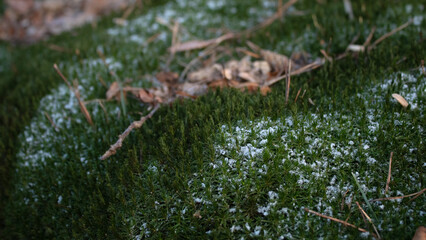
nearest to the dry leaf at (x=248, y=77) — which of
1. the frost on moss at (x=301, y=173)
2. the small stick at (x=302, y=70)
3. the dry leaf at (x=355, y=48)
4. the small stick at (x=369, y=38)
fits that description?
the small stick at (x=302, y=70)

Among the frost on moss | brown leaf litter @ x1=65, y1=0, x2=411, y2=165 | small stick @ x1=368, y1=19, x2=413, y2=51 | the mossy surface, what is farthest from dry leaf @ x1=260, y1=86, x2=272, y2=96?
small stick @ x1=368, y1=19, x2=413, y2=51

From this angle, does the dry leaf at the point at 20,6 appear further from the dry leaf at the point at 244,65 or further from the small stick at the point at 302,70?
the small stick at the point at 302,70

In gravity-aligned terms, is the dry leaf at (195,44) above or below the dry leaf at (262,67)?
above

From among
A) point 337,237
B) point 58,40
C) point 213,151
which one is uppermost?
point 58,40

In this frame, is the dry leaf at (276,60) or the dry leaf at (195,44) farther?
the dry leaf at (195,44)

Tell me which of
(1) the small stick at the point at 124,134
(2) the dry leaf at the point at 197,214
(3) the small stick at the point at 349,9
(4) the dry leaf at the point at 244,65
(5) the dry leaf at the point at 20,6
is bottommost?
(2) the dry leaf at the point at 197,214

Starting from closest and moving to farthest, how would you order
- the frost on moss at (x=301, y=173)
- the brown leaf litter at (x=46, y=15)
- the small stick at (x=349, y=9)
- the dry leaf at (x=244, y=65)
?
the frost on moss at (x=301, y=173)
the dry leaf at (x=244, y=65)
the small stick at (x=349, y=9)
the brown leaf litter at (x=46, y=15)

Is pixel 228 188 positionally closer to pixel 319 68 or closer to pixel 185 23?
pixel 319 68

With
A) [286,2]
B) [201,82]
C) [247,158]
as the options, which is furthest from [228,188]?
[286,2]
